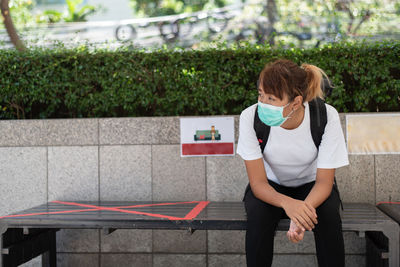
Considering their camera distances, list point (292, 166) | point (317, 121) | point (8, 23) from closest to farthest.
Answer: point (317, 121) < point (292, 166) < point (8, 23)

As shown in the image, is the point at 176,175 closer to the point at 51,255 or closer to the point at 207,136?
the point at 207,136

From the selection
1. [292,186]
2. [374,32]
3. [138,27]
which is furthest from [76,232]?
[138,27]

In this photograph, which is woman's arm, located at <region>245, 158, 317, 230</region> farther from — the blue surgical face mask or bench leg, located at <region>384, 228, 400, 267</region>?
bench leg, located at <region>384, 228, 400, 267</region>

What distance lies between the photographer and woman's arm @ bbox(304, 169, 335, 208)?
280 centimetres

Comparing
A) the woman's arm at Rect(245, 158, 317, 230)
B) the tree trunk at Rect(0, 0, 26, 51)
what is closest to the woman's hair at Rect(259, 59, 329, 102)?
the woman's arm at Rect(245, 158, 317, 230)

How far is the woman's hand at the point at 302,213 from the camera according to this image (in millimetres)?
2711

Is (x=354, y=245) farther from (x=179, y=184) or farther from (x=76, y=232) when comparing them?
(x=76, y=232)

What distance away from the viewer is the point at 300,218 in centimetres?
271

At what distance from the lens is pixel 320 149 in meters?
2.94

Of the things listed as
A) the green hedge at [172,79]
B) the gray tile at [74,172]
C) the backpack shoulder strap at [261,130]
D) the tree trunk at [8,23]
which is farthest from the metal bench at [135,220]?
the tree trunk at [8,23]

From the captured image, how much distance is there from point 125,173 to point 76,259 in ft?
3.33

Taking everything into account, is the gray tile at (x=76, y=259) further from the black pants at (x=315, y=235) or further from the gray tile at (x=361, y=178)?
the gray tile at (x=361, y=178)

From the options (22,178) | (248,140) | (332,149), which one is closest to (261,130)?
(248,140)

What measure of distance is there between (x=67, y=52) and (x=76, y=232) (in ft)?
6.08
